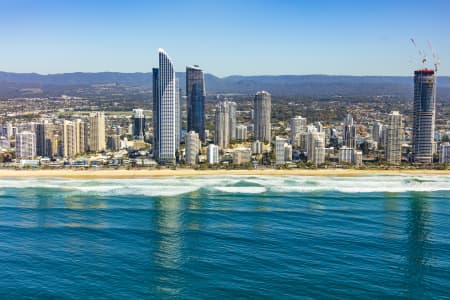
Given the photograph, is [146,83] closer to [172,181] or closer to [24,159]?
[24,159]

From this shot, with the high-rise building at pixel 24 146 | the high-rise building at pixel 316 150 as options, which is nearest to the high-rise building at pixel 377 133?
the high-rise building at pixel 316 150

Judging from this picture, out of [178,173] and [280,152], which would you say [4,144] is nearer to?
[178,173]

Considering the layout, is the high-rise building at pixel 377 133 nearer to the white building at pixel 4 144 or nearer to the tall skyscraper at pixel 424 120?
the tall skyscraper at pixel 424 120

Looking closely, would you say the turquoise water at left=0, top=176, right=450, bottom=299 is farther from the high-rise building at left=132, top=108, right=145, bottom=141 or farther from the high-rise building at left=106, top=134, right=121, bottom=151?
the high-rise building at left=132, top=108, right=145, bottom=141

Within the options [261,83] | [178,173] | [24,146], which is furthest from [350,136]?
[261,83]

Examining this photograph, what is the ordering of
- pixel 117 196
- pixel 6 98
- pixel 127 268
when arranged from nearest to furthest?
pixel 127 268
pixel 117 196
pixel 6 98

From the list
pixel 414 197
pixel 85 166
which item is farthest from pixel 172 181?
pixel 414 197
